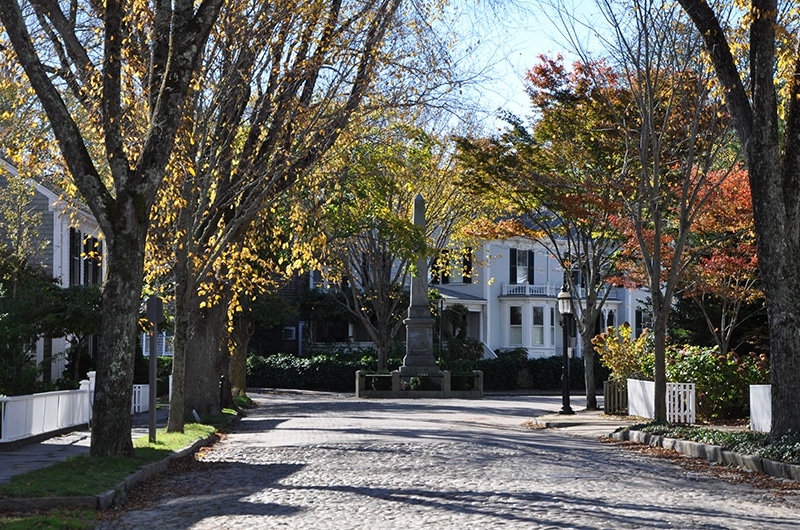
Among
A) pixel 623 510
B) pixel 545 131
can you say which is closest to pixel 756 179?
pixel 623 510

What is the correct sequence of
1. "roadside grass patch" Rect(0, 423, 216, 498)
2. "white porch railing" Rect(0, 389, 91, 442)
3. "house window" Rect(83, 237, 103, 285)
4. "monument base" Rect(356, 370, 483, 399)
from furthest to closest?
1. "monument base" Rect(356, 370, 483, 399)
2. "house window" Rect(83, 237, 103, 285)
3. "white porch railing" Rect(0, 389, 91, 442)
4. "roadside grass patch" Rect(0, 423, 216, 498)

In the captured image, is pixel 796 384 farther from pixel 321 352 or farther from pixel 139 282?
pixel 321 352

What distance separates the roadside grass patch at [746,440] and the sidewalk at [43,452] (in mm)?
9830

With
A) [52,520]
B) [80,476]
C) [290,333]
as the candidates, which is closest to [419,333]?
[290,333]

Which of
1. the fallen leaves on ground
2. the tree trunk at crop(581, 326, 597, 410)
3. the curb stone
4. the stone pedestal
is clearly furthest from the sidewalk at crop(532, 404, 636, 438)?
the stone pedestal

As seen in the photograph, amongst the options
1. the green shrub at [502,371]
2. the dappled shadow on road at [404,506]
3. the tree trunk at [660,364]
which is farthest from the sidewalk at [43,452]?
the green shrub at [502,371]

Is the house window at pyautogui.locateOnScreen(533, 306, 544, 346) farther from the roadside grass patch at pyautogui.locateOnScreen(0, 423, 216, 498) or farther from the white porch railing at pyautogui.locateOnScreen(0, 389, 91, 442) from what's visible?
the roadside grass patch at pyautogui.locateOnScreen(0, 423, 216, 498)

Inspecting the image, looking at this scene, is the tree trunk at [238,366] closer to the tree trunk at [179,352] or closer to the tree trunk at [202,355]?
the tree trunk at [202,355]

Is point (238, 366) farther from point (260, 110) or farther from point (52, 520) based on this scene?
point (52, 520)

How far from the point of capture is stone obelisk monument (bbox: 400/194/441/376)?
4391 centimetres

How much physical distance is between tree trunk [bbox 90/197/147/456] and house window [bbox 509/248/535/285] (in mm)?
49925

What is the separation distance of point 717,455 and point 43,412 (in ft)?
39.2

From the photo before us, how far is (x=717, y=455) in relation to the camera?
16.6 m

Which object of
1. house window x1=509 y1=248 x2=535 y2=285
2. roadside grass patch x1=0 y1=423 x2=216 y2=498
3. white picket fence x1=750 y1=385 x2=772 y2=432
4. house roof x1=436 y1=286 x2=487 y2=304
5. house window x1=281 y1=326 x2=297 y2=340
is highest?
house window x1=509 y1=248 x2=535 y2=285
